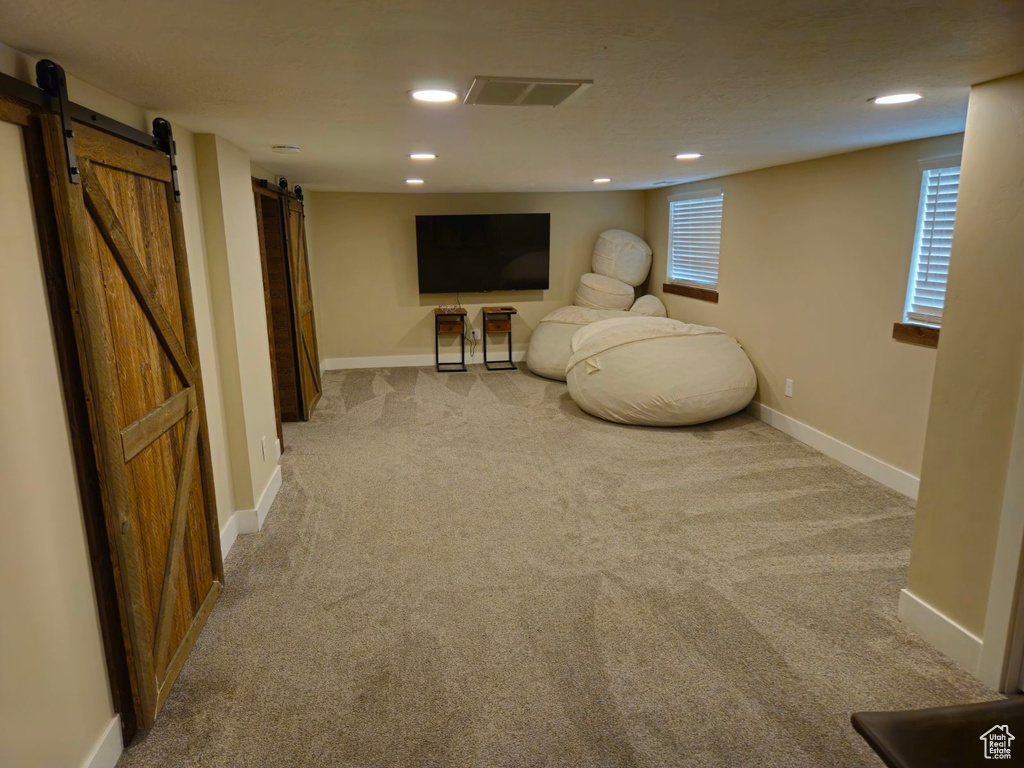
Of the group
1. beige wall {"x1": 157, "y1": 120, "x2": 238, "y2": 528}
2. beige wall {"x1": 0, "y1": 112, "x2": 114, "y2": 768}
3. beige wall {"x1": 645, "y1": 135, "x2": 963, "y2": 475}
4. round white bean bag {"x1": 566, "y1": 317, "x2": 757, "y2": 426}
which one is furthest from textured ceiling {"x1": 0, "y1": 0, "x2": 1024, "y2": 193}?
round white bean bag {"x1": 566, "y1": 317, "x2": 757, "y2": 426}

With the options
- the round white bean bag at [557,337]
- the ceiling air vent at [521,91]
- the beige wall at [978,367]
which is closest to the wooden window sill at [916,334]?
the beige wall at [978,367]

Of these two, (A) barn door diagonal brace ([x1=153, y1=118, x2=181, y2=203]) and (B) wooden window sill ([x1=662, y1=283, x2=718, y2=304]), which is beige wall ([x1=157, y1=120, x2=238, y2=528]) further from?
(B) wooden window sill ([x1=662, y1=283, x2=718, y2=304])

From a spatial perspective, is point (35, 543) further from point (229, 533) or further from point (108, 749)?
point (229, 533)

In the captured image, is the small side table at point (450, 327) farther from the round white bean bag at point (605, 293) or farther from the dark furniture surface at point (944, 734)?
the dark furniture surface at point (944, 734)

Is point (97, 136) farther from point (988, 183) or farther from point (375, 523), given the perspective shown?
point (988, 183)

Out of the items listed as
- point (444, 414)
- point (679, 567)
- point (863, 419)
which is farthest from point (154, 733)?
point (863, 419)

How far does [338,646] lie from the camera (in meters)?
2.43

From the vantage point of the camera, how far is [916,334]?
3594 mm

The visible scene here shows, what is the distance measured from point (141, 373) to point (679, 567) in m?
2.37

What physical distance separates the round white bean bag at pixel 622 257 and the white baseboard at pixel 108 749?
631 centimetres

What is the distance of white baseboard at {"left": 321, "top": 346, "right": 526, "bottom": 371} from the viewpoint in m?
7.36

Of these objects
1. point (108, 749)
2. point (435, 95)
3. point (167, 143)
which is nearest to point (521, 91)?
point (435, 95)

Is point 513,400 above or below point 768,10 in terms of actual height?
below

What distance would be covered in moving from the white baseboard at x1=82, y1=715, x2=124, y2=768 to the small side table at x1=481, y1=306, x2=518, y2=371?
5.53 metres
